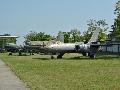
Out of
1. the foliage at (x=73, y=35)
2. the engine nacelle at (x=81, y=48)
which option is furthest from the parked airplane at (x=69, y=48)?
the foliage at (x=73, y=35)

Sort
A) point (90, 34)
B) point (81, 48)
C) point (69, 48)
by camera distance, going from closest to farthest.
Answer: point (69, 48), point (81, 48), point (90, 34)

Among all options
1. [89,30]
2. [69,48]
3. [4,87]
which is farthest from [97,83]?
[89,30]

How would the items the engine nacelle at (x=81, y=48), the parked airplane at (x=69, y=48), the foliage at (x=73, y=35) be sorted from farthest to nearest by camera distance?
the foliage at (x=73, y=35) → the engine nacelle at (x=81, y=48) → the parked airplane at (x=69, y=48)

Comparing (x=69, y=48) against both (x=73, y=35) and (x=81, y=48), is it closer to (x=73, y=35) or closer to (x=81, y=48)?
(x=81, y=48)

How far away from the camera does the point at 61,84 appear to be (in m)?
16.0

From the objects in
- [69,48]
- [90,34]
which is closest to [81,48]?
[69,48]

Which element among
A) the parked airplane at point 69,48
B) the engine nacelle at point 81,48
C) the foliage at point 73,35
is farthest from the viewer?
the foliage at point 73,35

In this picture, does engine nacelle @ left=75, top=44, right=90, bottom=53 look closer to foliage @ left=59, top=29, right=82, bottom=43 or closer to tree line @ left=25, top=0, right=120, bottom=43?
tree line @ left=25, top=0, right=120, bottom=43

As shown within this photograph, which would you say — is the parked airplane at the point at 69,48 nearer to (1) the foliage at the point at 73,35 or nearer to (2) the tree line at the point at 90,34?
(2) the tree line at the point at 90,34

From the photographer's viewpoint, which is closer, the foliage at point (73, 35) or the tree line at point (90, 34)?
the tree line at point (90, 34)

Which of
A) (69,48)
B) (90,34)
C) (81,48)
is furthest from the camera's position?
(90,34)

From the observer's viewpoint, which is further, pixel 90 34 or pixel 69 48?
pixel 90 34

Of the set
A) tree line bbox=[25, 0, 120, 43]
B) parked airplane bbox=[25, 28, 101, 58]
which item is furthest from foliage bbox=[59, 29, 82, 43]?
parked airplane bbox=[25, 28, 101, 58]

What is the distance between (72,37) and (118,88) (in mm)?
121190
